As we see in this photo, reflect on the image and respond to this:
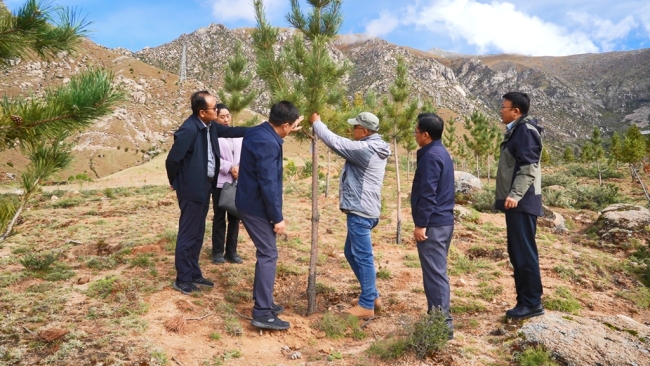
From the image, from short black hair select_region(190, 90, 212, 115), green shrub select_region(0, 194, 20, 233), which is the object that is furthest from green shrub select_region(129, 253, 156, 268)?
green shrub select_region(0, 194, 20, 233)

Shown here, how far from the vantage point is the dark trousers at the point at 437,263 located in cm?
409

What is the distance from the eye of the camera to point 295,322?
15.2 ft

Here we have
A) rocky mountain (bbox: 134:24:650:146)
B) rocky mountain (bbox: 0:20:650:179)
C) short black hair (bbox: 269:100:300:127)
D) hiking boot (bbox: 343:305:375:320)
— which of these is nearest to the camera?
short black hair (bbox: 269:100:300:127)

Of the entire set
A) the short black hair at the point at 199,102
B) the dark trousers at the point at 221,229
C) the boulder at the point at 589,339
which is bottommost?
the boulder at the point at 589,339

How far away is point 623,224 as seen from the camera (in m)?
10.6

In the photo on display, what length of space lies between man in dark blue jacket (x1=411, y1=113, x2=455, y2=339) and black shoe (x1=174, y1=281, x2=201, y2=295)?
9.89 ft

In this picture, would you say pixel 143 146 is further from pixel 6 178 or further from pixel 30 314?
pixel 30 314

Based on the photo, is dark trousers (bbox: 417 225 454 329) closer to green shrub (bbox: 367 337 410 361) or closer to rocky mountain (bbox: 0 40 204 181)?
green shrub (bbox: 367 337 410 361)

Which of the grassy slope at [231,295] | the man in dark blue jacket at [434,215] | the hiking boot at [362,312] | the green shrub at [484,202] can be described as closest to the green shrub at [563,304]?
the grassy slope at [231,295]

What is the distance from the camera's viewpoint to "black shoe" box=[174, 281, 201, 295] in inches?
197

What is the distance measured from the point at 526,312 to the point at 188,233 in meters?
4.27

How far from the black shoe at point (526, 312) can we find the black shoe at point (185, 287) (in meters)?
4.02

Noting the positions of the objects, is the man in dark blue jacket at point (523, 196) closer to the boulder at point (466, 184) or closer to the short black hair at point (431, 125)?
the short black hair at point (431, 125)

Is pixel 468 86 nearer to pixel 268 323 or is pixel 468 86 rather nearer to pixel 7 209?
pixel 268 323
